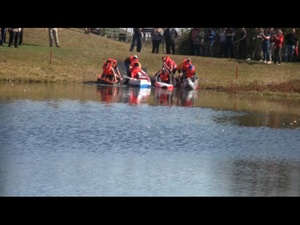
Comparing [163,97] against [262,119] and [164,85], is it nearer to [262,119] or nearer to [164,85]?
[164,85]

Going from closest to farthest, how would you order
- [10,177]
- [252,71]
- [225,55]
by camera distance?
[10,177] < [252,71] < [225,55]

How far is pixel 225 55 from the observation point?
47375 millimetres

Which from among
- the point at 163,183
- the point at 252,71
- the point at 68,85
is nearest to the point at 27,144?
the point at 163,183

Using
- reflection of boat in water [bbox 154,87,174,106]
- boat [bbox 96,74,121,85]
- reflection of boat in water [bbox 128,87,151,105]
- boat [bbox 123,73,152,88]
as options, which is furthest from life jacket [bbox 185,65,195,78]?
boat [bbox 96,74,121,85]

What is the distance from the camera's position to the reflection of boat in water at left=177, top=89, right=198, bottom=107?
35562 millimetres

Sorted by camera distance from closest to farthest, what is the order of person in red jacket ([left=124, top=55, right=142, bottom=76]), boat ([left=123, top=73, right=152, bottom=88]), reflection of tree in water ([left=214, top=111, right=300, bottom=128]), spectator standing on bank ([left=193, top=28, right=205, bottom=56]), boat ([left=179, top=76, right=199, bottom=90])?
reflection of tree in water ([left=214, top=111, right=300, bottom=128]) → person in red jacket ([left=124, top=55, right=142, bottom=76]) → boat ([left=123, top=73, right=152, bottom=88]) → boat ([left=179, top=76, right=199, bottom=90]) → spectator standing on bank ([left=193, top=28, right=205, bottom=56])

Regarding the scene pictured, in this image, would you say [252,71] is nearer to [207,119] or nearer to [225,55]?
[225,55]

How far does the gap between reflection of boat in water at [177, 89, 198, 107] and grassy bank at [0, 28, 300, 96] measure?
1.77m

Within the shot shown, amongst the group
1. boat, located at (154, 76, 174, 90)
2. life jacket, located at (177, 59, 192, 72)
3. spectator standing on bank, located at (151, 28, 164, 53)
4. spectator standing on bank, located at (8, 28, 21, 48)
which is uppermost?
spectator standing on bank, located at (151, 28, 164, 53)

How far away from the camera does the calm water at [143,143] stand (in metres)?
17.5

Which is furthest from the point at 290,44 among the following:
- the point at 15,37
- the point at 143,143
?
the point at 143,143

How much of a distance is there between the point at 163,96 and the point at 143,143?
45.9 feet

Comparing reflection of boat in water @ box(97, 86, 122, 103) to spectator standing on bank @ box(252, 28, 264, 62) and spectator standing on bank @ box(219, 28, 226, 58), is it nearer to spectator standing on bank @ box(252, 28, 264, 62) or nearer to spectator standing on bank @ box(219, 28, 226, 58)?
spectator standing on bank @ box(219, 28, 226, 58)
